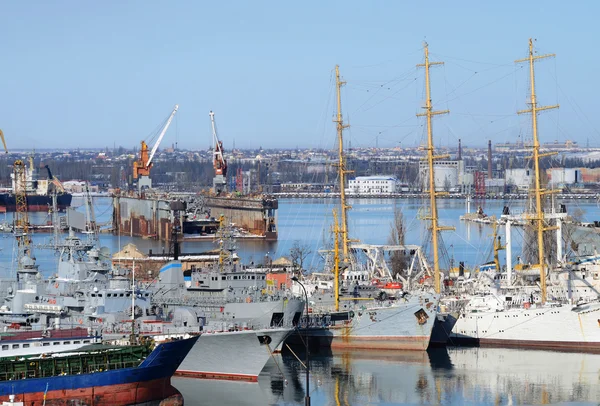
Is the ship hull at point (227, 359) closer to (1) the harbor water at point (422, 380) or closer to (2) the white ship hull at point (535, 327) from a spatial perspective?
(1) the harbor water at point (422, 380)

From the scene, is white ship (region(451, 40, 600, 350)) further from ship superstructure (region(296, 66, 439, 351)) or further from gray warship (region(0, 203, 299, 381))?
gray warship (region(0, 203, 299, 381))

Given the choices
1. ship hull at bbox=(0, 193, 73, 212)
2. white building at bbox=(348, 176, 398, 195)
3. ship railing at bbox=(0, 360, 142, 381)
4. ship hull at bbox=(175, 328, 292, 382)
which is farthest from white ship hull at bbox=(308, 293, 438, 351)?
white building at bbox=(348, 176, 398, 195)

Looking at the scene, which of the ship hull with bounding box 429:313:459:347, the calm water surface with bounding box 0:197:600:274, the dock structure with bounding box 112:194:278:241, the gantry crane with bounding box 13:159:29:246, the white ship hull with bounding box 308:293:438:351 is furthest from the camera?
the dock structure with bounding box 112:194:278:241

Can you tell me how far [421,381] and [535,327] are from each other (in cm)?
614

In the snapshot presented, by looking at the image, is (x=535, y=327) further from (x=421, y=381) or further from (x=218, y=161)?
(x=218, y=161)

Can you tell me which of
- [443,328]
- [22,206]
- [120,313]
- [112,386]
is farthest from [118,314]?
[22,206]

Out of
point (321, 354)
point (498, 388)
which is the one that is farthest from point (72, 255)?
point (498, 388)

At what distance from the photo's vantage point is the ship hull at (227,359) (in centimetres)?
2864

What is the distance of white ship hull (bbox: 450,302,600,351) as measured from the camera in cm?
3303

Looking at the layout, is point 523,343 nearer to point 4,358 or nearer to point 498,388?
point 498,388

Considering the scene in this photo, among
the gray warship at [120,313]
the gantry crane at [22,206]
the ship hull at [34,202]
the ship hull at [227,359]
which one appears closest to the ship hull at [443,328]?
the gray warship at [120,313]

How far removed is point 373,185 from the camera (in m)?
166

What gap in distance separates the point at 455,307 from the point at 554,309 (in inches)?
122

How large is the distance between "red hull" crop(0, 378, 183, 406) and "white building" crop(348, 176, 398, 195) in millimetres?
136577
